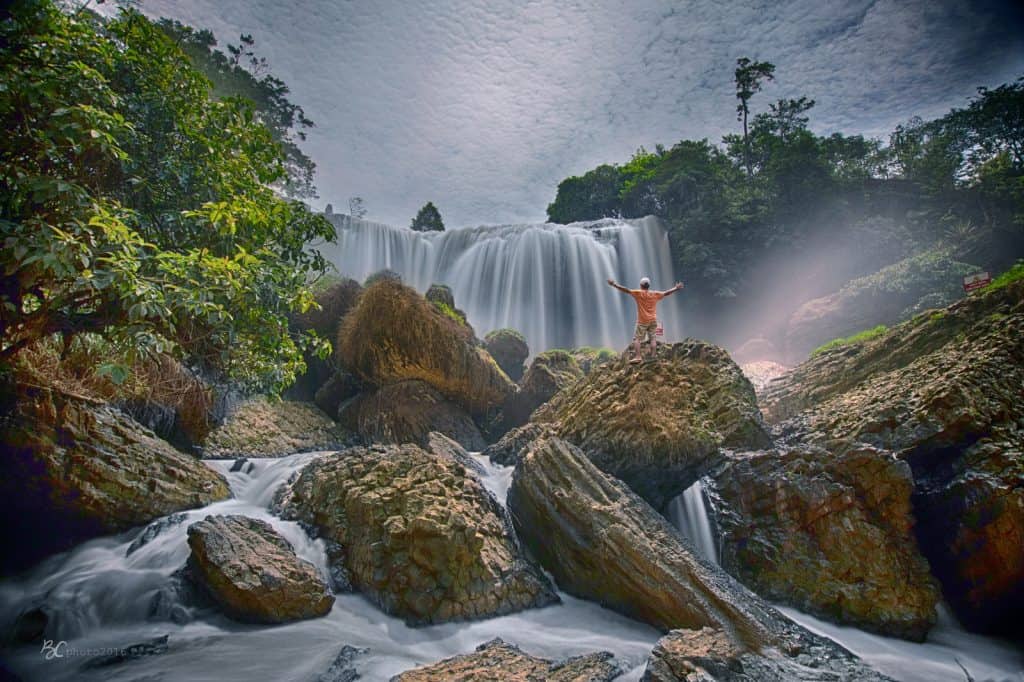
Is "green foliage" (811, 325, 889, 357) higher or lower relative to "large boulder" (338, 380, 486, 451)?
higher

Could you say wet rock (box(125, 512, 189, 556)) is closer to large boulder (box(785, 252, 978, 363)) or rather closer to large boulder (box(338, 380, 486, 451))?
large boulder (box(338, 380, 486, 451))

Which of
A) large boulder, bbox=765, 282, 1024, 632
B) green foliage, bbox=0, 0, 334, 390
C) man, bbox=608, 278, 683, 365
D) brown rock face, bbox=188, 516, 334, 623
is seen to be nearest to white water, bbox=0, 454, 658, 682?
brown rock face, bbox=188, 516, 334, 623

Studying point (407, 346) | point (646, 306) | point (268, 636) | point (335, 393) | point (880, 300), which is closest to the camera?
point (268, 636)

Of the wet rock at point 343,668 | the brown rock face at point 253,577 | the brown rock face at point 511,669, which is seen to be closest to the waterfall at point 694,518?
the brown rock face at point 511,669

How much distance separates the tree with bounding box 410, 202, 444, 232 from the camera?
35.4m

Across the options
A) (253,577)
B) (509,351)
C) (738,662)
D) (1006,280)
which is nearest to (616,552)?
(738,662)

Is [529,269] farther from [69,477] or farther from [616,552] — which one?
[69,477]

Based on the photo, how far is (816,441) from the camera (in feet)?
22.3

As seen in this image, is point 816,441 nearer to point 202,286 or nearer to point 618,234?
point 202,286

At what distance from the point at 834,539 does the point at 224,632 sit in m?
6.65

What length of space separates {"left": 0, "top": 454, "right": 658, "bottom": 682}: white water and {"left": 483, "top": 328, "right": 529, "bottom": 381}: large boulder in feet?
43.0

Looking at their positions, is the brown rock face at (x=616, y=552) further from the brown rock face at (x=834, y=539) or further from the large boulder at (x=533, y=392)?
the large boulder at (x=533, y=392)

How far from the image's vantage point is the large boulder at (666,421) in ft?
20.6

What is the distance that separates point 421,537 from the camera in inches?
192
